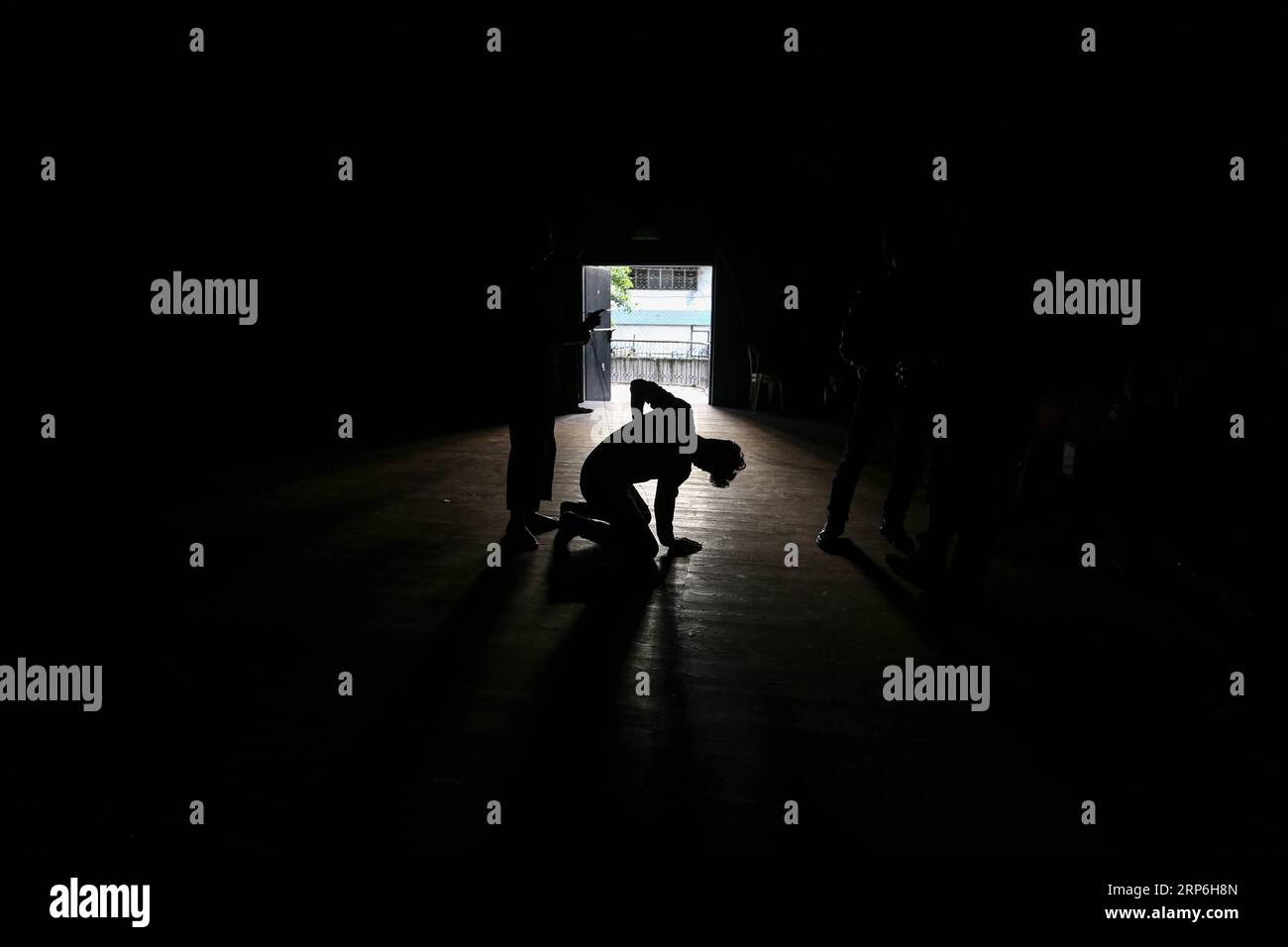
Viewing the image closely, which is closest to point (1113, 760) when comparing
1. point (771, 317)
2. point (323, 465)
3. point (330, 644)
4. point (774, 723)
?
point (774, 723)

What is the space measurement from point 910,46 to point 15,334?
275 inches

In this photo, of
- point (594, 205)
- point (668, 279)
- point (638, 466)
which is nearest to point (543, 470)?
point (638, 466)

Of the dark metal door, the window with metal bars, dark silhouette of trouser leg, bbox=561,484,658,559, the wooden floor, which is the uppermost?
the window with metal bars

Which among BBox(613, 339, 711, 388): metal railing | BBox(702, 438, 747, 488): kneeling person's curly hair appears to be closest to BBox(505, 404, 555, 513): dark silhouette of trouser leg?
BBox(702, 438, 747, 488): kneeling person's curly hair

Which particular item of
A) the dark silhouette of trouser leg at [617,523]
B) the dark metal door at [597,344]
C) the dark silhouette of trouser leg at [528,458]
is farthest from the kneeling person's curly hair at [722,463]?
the dark metal door at [597,344]

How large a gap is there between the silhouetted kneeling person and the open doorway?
6.43 ft

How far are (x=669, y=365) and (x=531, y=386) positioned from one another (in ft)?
32.0

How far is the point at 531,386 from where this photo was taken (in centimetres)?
290

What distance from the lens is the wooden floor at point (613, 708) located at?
1.27 m

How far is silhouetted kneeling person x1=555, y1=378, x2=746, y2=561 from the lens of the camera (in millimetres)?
2662

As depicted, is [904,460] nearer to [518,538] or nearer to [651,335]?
[518,538]

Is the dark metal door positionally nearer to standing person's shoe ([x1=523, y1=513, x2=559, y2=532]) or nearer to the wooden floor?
standing person's shoe ([x1=523, y1=513, x2=559, y2=532])

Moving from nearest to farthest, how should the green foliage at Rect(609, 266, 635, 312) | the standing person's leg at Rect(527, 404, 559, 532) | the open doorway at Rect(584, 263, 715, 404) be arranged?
the standing person's leg at Rect(527, 404, 559, 532)
the open doorway at Rect(584, 263, 715, 404)
the green foliage at Rect(609, 266, 635, 312)

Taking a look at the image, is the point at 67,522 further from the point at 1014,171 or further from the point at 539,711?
the point at 1014,171
